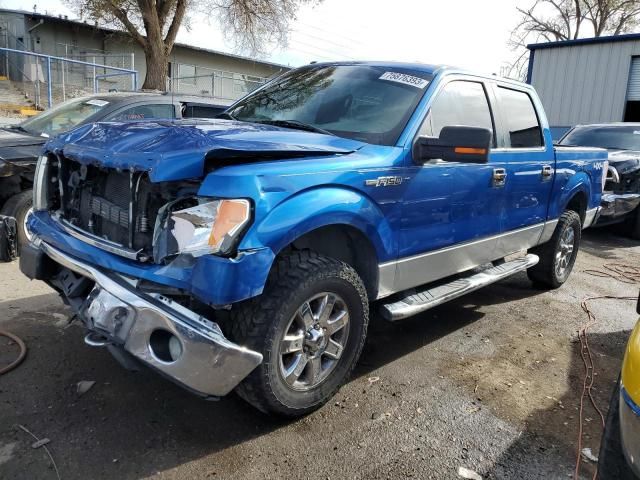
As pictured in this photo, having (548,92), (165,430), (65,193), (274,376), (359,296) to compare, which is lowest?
(165,430)

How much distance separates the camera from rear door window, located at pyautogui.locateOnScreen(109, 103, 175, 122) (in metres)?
5.70

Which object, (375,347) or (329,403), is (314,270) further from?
(375,347)

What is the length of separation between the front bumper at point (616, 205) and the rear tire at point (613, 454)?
6.84 m

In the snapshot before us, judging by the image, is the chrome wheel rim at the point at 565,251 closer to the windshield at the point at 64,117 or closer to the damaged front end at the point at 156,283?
the damaged front end at the point at 156,283

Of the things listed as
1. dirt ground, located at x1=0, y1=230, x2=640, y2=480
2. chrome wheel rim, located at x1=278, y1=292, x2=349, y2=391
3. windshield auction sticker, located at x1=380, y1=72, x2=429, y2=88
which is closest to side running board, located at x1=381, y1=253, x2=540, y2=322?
chrome wheel rim, located at x1=278, y1=292, x2=349, y2=391

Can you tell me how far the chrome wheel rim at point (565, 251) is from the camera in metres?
5.77

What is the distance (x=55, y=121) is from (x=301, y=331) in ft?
15.8

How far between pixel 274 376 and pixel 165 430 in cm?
68

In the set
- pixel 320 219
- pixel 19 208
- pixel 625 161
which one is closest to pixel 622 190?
pixel 625 161

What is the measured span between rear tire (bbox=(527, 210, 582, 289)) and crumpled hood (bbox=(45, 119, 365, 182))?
129 inches

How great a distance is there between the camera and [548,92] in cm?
1884

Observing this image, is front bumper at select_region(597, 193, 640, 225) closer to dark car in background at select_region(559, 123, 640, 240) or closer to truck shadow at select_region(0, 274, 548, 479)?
dark car in background at select_region(559, 123, 640, 240)

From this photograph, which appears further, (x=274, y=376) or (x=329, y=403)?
(x=329, y=403)

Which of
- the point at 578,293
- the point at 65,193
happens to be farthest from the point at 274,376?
the point at 578,293
